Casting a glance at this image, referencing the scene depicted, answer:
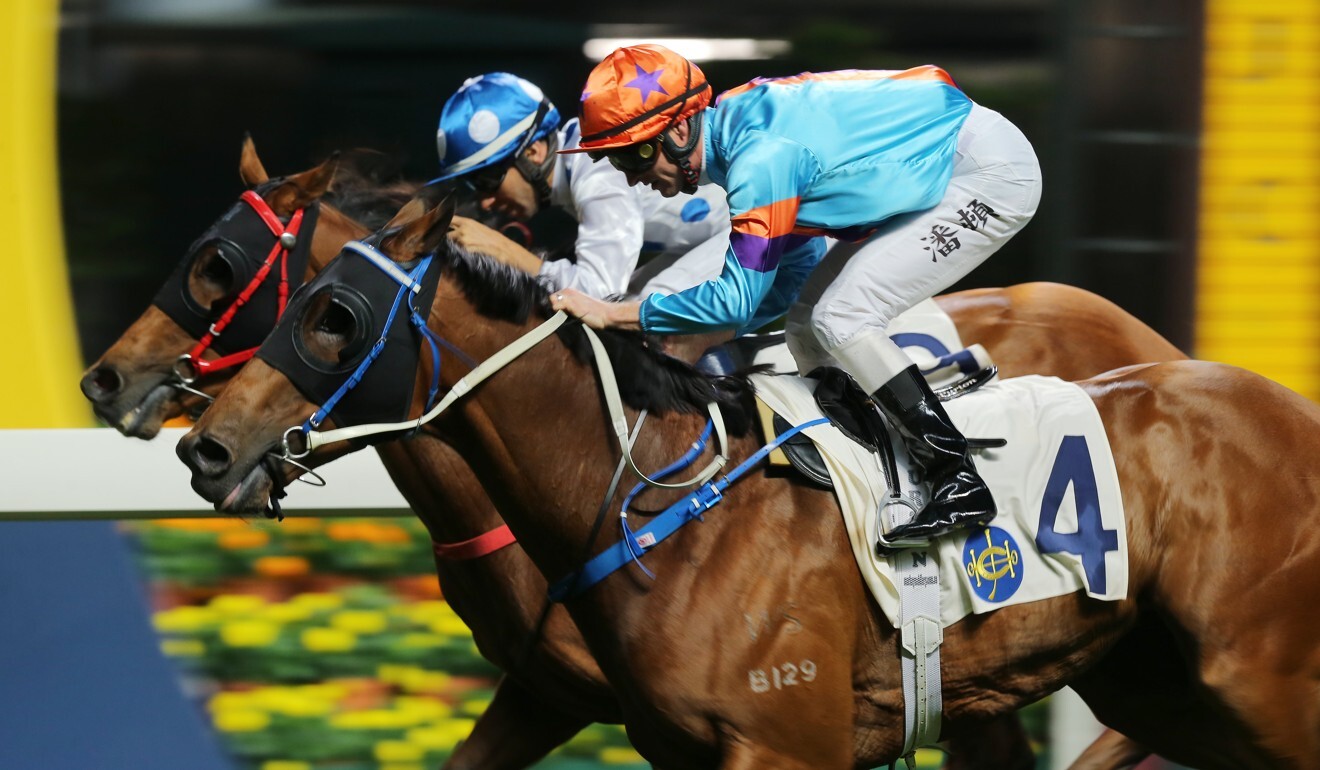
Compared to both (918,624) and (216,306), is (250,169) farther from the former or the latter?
(918,624)

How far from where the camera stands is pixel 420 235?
2.73 meters

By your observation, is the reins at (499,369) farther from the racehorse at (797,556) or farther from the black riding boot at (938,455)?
the black riding boot at (938,455)

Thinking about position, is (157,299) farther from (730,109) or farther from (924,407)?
(924,407)

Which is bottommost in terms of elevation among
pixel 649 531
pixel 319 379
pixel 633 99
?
pixel 649 531

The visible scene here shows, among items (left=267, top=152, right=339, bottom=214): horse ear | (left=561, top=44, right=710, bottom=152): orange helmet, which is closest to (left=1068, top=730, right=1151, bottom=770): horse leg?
(left=561, top=44, right=710, bottom=152): orange helmet

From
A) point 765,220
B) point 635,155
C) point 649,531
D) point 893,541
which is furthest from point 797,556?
point 635,155

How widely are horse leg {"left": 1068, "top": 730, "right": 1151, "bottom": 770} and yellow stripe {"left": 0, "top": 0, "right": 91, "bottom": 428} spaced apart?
318cm

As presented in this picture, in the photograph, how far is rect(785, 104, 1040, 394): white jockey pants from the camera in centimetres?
294

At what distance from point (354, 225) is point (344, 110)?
0.97 meters

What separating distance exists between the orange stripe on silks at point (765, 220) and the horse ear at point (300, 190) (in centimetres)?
145

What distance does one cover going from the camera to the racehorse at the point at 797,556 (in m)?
2.73

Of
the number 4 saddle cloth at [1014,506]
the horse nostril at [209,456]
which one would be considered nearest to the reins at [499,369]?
the horse nostril at [209,456]

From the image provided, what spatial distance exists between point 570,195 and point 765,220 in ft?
5.15

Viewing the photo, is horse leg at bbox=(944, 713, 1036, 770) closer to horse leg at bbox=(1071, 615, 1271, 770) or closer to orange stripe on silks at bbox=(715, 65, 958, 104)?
horse leg at bbox=(1071, 615, 1271, 770)
